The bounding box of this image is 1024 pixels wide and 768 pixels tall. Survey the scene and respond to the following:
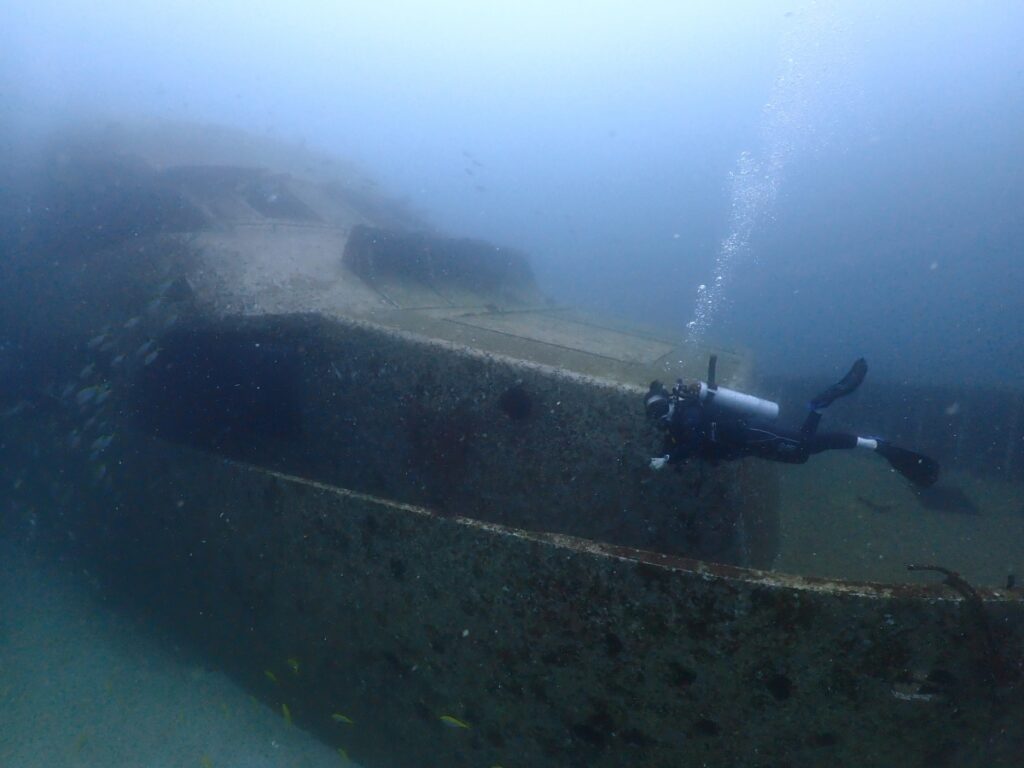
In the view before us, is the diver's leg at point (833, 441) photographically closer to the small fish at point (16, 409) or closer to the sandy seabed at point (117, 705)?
the sandy seabed at point (117, 705)

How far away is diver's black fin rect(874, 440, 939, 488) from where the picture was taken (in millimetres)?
5082

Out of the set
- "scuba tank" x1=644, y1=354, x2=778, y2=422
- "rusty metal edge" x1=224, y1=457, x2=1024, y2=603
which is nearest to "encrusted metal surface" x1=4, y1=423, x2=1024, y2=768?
"rusty metal edge" x1=224, y1=457, x2=1024, y2=603

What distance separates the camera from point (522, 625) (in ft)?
13.0

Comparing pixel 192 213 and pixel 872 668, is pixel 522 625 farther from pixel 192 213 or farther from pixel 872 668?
pixel 192 213

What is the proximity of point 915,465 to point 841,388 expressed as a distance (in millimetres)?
856

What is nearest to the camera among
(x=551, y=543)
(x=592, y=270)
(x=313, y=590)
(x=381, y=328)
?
(x=551, y=543)

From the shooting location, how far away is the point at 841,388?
18.1 ft

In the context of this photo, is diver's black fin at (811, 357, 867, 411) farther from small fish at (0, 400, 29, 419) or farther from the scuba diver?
small fish at (0, 400, 29, 419)

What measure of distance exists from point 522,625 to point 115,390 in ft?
18.7

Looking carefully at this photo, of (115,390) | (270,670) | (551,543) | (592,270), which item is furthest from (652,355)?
(592,270)

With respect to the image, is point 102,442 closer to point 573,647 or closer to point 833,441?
point 573,647

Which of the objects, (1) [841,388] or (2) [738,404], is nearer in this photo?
(2) [738,404]

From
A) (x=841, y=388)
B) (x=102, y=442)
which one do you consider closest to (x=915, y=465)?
(x=841, y=388)

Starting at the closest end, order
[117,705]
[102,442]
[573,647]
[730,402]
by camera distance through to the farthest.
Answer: [573,647] → [730,402] → [117,705] → [102,442]
